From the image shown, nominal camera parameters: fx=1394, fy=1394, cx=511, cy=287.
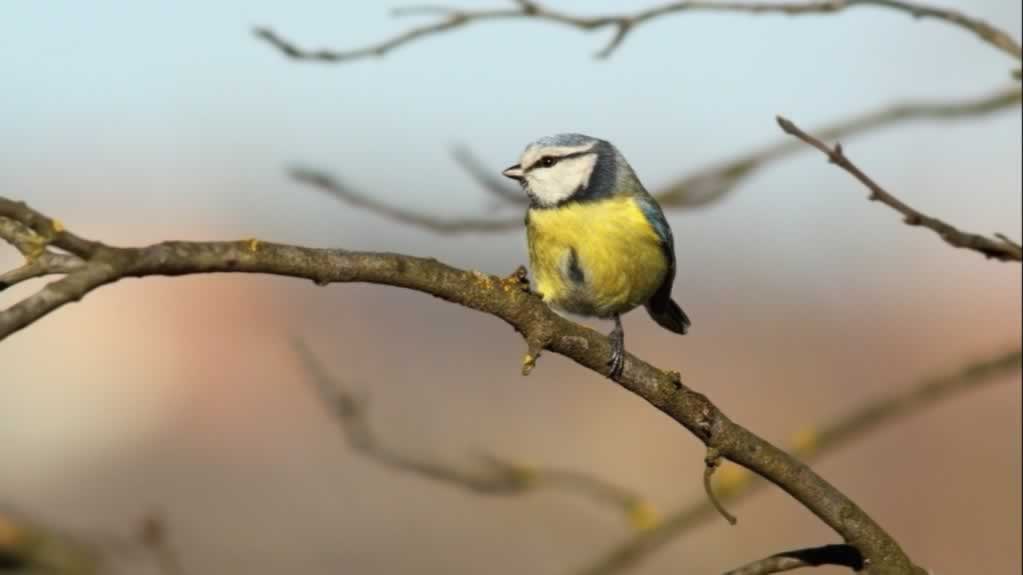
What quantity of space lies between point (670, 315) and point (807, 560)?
1871mm

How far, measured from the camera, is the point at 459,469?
3.05 meters

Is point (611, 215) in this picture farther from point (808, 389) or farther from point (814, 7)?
point (808, 389)

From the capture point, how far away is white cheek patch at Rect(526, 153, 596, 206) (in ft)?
10.9

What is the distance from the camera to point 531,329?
178 cm

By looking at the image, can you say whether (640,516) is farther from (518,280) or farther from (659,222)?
(518,280)

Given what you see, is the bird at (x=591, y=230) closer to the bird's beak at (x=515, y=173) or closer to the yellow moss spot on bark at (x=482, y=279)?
the bird's beak at (x=515, y=173)

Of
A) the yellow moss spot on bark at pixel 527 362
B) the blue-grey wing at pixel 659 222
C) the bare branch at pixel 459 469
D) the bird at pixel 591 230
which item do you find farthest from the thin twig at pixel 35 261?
the blue-grey wing at pixel 659 222

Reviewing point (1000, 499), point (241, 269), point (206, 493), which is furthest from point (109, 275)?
point (206, 493)

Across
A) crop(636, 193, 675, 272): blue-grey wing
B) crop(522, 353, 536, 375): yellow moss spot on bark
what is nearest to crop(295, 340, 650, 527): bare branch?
crop(636, 193, 675, 272): blue-grey wing

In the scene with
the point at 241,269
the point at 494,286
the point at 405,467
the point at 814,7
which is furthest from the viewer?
the point at 405,467

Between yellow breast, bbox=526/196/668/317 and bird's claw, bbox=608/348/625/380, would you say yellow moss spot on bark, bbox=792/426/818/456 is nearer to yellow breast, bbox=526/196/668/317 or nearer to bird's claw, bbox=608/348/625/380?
yellow breast, bbox=526/196/668/317

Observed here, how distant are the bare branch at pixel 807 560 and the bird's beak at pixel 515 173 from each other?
1.76 metres

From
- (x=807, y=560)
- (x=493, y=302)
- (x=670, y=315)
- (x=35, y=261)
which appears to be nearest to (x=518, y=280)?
(x=493, y=302)

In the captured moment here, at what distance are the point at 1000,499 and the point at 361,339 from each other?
7.75 m
